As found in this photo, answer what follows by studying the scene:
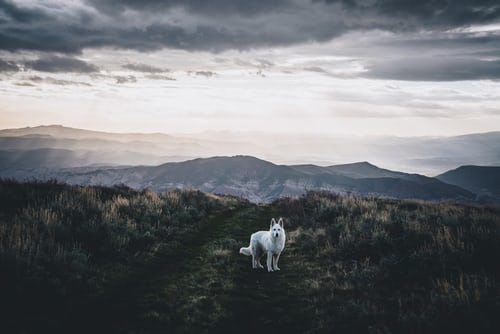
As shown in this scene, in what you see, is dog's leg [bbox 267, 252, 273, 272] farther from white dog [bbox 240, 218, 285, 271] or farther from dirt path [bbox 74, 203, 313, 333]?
dirt path [bbox 74, 203, 313, 333]

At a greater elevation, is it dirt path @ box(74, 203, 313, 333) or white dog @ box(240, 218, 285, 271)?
white dog @ box(240, 218, 285, 271)

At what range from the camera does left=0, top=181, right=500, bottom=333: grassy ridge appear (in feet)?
20.3

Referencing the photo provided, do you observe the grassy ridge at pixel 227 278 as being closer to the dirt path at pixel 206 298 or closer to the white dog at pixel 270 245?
the dirt path at pixel 206 298

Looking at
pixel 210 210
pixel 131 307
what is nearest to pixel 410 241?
pixel 131 307

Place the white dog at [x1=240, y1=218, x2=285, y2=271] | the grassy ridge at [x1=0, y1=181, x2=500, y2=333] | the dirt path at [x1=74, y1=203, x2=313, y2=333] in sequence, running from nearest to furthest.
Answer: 1. the grassy ridge at [x1=0, y1=181, x2=500, y2=333]
2. the dirt path at [x1=74, y1=203, x2=313, y2=333]
3. the white dog at [x1=240, y1=218, x2=285, y2=271]

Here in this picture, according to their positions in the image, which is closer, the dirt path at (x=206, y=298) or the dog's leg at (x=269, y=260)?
the dirt path at (x=206, y=298)

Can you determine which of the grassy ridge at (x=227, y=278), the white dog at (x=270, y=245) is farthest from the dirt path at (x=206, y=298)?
the white dog at (x=270, y=245)

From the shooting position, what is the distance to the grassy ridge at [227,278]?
6195 mm

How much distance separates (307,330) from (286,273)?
3.94m

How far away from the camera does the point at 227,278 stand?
938cm

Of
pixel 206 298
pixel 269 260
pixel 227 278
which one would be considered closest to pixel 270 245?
pixel 269 260

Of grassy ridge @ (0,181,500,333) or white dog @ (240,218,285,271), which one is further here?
white dog @ (240,218,285,271)

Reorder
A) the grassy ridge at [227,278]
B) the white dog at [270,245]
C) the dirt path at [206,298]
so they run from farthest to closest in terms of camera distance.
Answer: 1. the white dog at [270,245]
2. the dirt path at [206,298]
3. the grassy ridge at [227,278]

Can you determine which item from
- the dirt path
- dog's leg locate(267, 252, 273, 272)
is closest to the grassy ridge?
the dirt path
